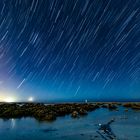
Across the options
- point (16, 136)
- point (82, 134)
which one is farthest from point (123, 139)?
point (16, 136)

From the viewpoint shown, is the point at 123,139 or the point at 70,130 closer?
the point at 123,139

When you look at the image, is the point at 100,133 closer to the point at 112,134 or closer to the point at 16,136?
the point at 112,134

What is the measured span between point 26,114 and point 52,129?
1951cm

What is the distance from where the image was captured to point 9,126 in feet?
121

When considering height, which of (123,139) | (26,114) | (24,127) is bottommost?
(123,139)

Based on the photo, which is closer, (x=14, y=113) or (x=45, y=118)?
(x=45, y=118)

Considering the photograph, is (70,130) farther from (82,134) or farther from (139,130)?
(139,130)

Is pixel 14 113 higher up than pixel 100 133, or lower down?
higher up

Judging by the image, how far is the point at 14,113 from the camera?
5072 cm

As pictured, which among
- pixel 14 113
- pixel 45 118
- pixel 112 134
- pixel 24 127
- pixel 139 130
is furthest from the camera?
pixel 14 113

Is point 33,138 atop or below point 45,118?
below

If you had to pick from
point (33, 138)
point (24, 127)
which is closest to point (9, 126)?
point (24, 127)

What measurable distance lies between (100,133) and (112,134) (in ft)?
5.13

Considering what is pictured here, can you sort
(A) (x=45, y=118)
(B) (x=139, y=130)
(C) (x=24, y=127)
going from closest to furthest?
(B) (x=139, y=130)
(C) (x=24, y=127)
(A) (x=45, y=118)
